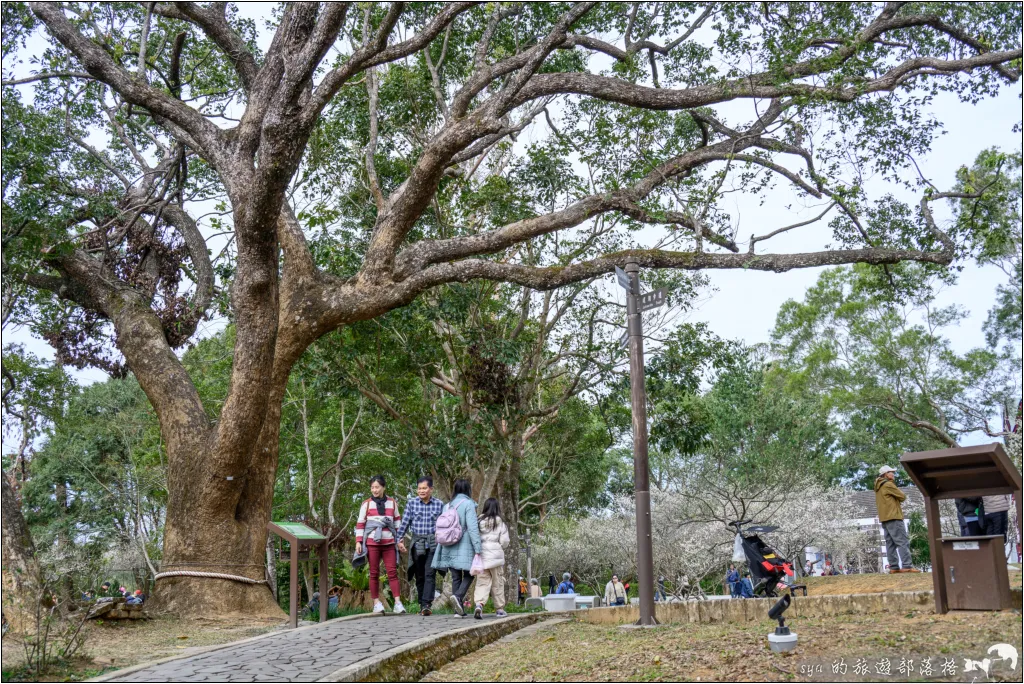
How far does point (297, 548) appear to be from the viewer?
28.1 feet

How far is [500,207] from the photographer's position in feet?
53.9

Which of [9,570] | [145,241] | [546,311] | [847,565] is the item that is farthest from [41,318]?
[847,565]

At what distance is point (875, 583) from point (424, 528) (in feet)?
18.8

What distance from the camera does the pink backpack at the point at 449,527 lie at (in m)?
8.67

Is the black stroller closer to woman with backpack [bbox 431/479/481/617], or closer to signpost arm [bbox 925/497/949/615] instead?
signpost arm [bbox 925/497/949/615]

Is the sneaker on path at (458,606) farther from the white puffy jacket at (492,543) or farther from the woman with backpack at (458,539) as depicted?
the white puffy jacket at (492,543)

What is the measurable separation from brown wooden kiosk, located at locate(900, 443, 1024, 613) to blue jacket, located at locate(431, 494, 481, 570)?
402 centimetres

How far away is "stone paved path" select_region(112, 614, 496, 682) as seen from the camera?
5.51m

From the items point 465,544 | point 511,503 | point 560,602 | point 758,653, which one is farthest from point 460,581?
point 511,503

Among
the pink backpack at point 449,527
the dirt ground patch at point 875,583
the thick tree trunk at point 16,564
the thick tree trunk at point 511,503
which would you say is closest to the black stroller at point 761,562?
the dirt ground patch at point 875,583

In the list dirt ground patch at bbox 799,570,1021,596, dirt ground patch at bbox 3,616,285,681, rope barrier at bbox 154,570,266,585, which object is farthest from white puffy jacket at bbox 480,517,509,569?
dirt ground patch at bbox 799,570,1021,596

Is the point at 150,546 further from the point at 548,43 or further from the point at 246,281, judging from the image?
the point at 548,43

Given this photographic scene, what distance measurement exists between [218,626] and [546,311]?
9878 millimetres

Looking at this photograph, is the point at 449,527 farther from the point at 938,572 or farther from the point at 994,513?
the point at 994,513
